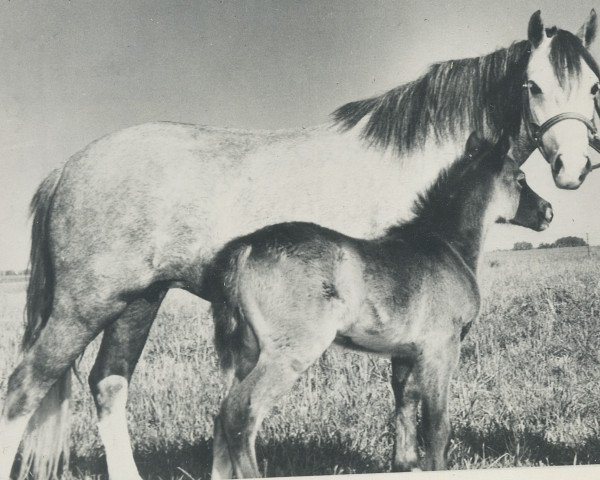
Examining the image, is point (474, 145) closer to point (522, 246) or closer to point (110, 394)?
point (522, 246)

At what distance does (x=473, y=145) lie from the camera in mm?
2889

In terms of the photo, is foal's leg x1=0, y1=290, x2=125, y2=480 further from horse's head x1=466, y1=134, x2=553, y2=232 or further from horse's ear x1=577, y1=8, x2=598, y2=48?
horse's ear x1=577, y1=8, x2=598, y2=48

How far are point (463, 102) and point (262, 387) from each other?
163 centimetres

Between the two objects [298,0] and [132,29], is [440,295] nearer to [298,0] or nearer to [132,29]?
[298,0]

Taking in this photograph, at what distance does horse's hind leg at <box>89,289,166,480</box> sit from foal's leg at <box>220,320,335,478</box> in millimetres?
770

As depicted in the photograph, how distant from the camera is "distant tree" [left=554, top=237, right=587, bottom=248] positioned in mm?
3320

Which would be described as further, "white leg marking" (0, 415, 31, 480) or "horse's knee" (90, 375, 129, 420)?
"horse's knee" (90, 375, 129, 420)

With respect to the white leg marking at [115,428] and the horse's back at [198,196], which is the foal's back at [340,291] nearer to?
the horse's back at [198,196]

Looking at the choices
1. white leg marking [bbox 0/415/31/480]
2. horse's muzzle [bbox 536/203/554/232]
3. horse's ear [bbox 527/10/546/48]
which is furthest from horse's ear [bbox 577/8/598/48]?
white leg marking [bbox 0/415/31/480]

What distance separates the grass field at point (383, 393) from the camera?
295cm

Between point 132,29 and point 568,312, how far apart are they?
9.22ft

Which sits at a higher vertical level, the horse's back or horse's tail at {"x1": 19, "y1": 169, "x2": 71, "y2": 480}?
the horse's back

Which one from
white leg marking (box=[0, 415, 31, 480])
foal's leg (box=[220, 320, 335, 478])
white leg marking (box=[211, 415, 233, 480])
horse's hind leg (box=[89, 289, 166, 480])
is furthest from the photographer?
horse's hind leg (box=[89, 289, 166, 480])

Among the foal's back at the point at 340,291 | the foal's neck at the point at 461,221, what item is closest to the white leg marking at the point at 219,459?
the foal's back at the point at 340,291
